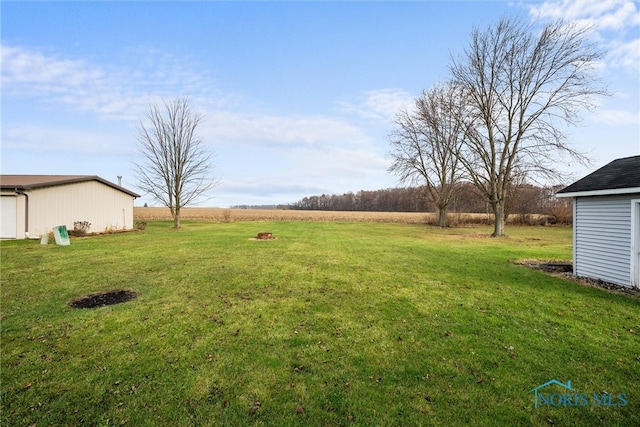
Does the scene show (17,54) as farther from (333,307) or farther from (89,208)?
(333,307)

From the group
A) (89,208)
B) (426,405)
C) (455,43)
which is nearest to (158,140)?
(89,208)

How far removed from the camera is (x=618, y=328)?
4906mm

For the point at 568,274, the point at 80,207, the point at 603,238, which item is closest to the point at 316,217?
the point at 80,207

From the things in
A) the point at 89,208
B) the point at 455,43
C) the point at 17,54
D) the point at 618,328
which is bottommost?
the point at 618,328

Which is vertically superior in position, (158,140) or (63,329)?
(158,140)

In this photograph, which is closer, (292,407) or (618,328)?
(292,407)

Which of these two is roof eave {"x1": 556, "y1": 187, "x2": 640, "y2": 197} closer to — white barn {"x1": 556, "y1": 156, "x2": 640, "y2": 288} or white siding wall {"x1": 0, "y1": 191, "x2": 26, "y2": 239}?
white barn {"x1": 556, "y1": 156, "x2": 640, "y2": 288}

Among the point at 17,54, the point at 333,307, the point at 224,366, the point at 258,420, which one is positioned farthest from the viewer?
the point at 17,54

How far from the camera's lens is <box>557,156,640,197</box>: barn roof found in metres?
7.39

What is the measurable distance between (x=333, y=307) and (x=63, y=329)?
4.56 metres

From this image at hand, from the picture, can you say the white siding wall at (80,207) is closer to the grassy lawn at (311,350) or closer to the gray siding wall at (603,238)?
the grassy lawn at (311,350)

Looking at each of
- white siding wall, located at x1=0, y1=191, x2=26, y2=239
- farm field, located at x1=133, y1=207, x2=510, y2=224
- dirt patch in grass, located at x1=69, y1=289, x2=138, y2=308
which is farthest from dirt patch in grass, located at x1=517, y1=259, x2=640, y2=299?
white siding wall, located at x1=0, y1=191, x2=26, y2=239

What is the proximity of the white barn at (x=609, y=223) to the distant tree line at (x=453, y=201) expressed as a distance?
421cm

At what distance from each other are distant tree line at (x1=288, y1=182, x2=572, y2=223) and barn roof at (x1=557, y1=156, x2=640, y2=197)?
3709mm
